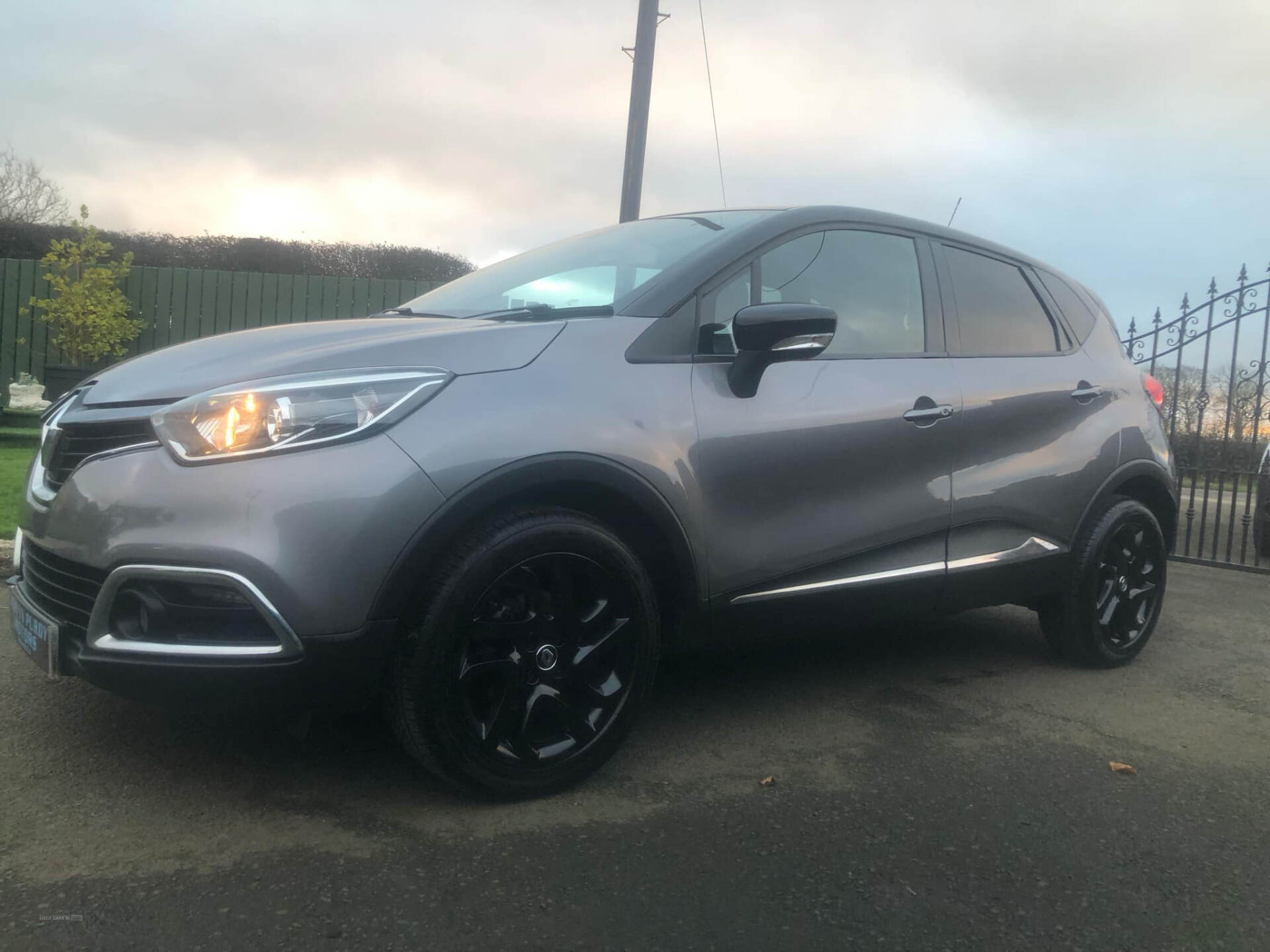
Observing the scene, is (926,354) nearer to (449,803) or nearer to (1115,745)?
(1115,745)

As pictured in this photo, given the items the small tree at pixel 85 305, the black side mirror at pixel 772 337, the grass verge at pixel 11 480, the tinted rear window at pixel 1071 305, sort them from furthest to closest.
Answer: the small tree at pixel 85 305, the grass verge at pixel 11 480, the tinted rear window at pixel 1071 305, the black side mirror at pixel 772 337

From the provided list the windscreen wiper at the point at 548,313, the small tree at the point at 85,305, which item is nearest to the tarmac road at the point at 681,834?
the windscreen wiper at the point at 548,313

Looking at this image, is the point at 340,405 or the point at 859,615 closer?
the point at 340,405

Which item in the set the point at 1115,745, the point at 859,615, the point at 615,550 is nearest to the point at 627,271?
the point at 615,550

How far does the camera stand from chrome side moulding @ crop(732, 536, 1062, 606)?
311cm

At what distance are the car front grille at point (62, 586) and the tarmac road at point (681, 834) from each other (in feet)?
1.52

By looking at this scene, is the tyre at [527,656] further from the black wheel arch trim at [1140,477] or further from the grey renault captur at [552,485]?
the black wheel arch trim at [1140,477]

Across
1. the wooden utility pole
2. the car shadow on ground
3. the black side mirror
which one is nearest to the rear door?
the car shadow on ground

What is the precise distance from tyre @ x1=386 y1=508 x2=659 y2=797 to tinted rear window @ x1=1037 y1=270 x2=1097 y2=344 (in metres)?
2.55

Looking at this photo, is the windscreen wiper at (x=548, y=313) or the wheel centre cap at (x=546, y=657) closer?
the wheel centre cap at (x=546, y=657)

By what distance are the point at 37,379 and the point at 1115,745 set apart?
1382 centimetres

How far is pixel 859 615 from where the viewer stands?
3387 millimetres

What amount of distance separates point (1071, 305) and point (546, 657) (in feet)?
9.86

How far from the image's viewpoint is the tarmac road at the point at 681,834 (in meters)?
2.12
